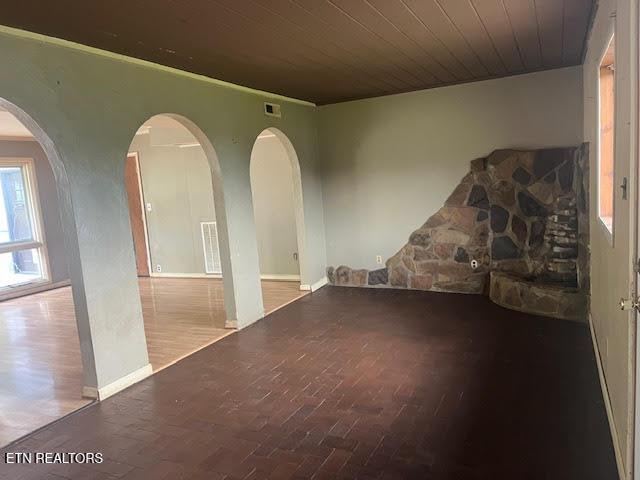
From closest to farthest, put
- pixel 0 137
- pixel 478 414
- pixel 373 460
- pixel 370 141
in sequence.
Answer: pixel 373 460 → pixel 478 414 → pixel 370 141 → pixel 0 137

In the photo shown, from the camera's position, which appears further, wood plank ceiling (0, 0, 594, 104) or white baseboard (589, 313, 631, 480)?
wood plank ceiling (0, 0, 594, 104)

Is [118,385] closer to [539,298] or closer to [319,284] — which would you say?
[319,284]

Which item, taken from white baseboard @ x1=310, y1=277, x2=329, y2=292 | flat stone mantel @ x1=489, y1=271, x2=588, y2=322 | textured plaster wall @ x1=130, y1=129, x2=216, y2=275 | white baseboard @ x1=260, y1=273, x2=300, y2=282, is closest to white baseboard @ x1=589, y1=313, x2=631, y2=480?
flat stone mantel @ x1=489, y1=271, x2=588, y2=322

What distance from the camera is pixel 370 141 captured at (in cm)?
577

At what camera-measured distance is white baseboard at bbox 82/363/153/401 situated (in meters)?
3.19

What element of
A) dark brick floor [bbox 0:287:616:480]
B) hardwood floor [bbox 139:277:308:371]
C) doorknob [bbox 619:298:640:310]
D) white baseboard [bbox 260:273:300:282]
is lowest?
dark brick floor [bbox 0:287:616:480]

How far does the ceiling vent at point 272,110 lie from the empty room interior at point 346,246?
0.35ft

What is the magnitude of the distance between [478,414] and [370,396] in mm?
654

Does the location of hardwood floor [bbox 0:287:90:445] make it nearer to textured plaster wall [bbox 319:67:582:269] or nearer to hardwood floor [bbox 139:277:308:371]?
hardwood floor [bbox 139:277:308:371]

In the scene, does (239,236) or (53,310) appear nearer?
(239,236)

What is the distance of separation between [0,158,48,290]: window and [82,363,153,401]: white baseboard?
4.71 m

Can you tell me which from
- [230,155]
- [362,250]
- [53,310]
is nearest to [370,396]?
[230,155]

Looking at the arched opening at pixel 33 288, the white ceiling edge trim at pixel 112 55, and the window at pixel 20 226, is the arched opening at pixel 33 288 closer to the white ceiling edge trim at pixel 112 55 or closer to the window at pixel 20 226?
the window at pixel 20 226

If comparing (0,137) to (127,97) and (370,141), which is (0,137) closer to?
(127,97)
